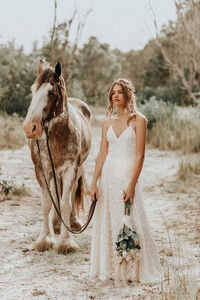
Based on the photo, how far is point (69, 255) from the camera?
3.53 m

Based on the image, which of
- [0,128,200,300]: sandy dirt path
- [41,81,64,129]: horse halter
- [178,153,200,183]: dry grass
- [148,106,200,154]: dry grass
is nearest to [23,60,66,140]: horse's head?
[41,81,64,129]: horse halter

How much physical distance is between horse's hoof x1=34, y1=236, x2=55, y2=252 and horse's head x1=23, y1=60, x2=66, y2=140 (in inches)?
51.5

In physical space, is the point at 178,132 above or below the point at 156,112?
below

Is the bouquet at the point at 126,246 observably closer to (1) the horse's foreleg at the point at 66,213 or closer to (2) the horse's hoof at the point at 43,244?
(1) the horse's foreleg at the point at 66,213

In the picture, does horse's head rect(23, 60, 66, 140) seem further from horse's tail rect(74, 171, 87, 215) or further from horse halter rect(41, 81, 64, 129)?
horse's tail rect(74, 171, 87, 215)

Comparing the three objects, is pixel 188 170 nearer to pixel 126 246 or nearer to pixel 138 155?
pixel 138 155

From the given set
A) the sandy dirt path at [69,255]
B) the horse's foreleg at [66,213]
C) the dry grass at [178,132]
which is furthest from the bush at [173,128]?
the horse's foreleg at [66,213]

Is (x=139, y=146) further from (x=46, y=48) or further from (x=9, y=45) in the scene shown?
(x=46, y=48)

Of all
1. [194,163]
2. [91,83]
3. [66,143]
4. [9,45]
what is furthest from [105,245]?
[91,83]

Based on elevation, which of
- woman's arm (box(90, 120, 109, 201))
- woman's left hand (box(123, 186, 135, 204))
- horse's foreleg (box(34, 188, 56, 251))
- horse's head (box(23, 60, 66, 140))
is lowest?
horse's foreleg (box(34, 188, 56, 251))

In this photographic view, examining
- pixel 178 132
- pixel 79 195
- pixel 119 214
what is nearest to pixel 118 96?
pixel 119 214

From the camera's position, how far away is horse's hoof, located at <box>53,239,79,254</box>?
11.7 feet

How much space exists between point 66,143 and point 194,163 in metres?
4.58

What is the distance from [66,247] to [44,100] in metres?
1.58
